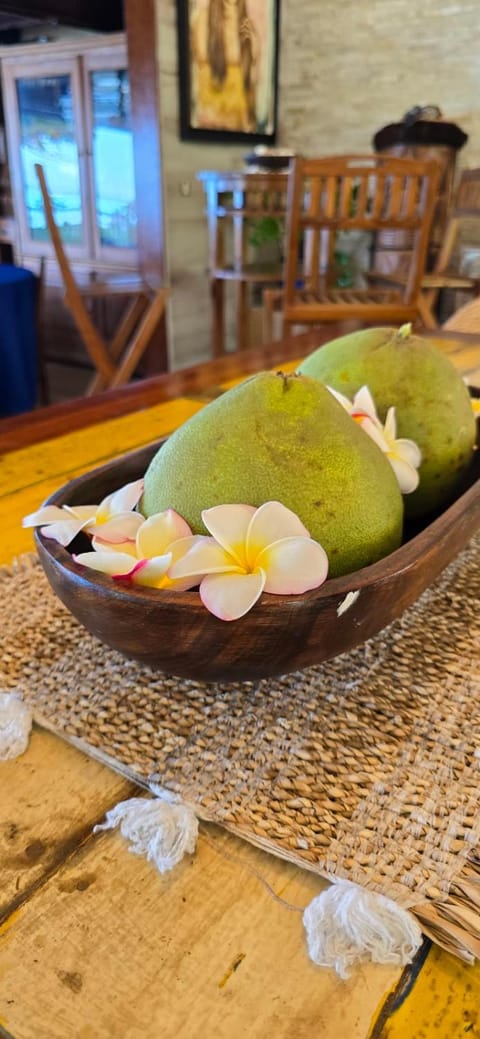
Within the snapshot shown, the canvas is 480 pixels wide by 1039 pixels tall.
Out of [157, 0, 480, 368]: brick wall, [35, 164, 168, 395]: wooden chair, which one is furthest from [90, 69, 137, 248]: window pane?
[35, 164, 168, 395]: wooden chair

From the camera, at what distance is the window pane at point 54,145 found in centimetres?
330

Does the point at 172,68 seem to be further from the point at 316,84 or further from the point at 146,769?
the point at 146,769

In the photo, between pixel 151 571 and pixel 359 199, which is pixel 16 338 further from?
pixel 151 571

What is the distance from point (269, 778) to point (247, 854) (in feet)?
0.12

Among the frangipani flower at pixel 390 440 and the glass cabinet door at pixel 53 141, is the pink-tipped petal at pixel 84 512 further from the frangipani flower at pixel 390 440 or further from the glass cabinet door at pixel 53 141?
the glass cabinet door at pixel 53 141

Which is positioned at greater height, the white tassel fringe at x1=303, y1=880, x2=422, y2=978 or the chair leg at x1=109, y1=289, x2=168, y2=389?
the white tassel fringe at x1=303, y1=880, x2=422, y2=978

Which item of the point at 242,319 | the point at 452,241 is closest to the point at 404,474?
the point at 242,319

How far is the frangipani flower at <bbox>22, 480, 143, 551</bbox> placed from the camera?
316 mm

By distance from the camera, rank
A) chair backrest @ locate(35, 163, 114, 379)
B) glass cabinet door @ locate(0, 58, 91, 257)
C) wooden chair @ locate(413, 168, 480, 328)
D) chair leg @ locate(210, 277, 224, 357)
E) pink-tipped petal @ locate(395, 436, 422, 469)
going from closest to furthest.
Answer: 1. pink-tipped petal @ locate(395, 436, 422, 469)
2. chair backrest @ locate(35, 163, 114, 379)
3. wooden chair @ locate(413, 168, 480, 328)
4. chair leg @ locate(210, 277, 224, 357)
5. glass cabinet door @ locate(0, 58, 91, 257)

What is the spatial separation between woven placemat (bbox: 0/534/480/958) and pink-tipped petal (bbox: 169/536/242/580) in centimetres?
9

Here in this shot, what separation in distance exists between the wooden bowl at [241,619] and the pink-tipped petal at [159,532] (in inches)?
1.0

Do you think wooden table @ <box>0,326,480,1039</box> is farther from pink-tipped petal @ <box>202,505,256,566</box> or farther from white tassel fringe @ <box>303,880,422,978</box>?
pink-tipped petal @ <box>202,505,256,566</box>

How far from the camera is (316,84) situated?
3.39 metres

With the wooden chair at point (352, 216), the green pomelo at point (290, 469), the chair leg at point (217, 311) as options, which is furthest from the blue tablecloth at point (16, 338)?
the green pomelo at point (290, 469)
